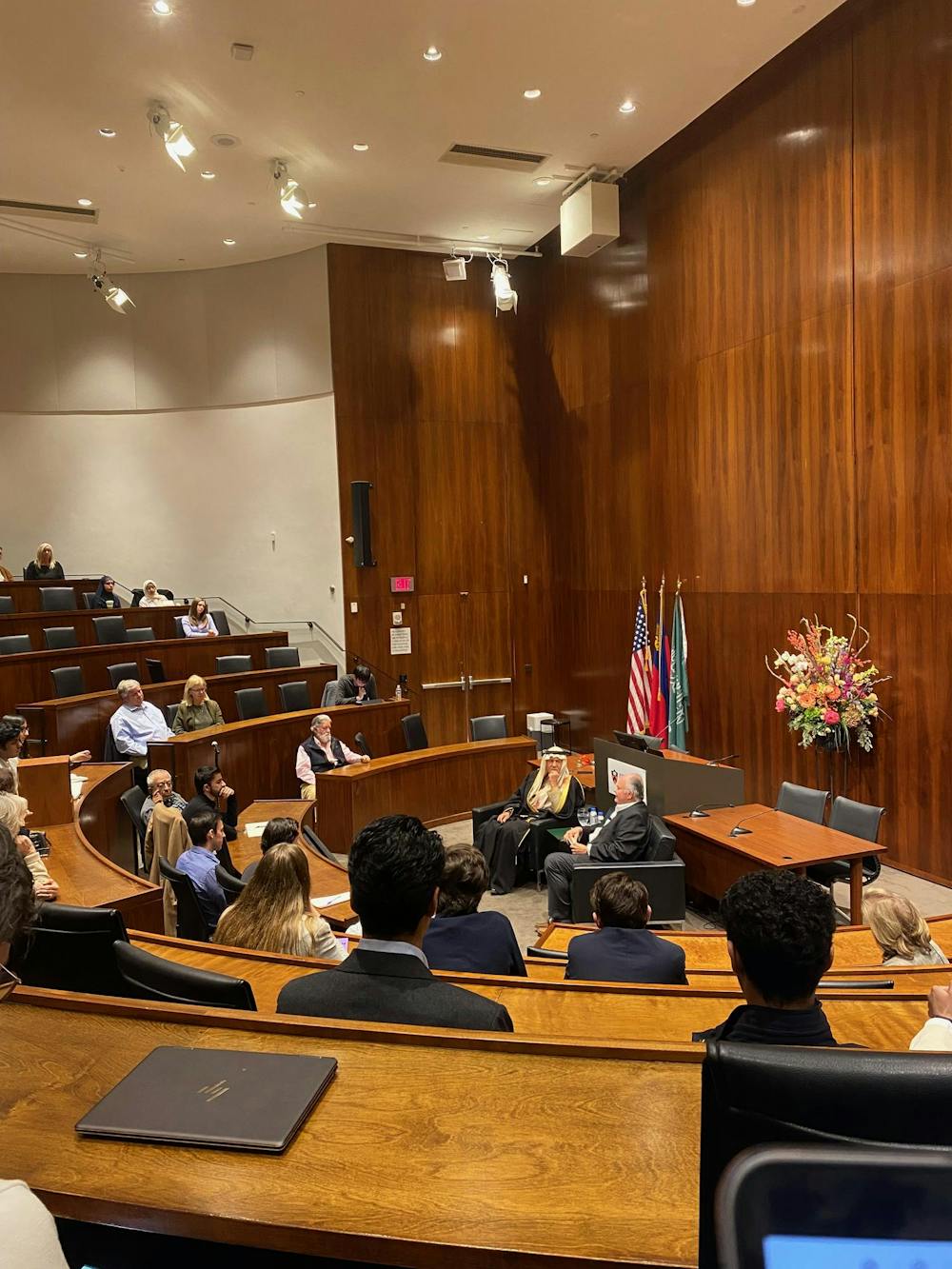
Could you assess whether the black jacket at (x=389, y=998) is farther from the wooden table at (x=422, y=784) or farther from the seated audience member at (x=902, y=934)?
the wooden table at (x=422, y=784)

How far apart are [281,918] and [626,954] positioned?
121 cm

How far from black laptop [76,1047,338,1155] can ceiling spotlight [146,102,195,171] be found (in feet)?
24.5

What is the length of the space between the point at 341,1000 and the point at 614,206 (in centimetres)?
941

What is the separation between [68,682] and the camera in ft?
28.5

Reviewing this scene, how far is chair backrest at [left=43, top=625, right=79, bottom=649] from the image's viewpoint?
391 inches

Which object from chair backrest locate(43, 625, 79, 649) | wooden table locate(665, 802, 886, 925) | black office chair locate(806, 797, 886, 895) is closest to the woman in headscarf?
wooden table locate(665, 802, 886, 925)

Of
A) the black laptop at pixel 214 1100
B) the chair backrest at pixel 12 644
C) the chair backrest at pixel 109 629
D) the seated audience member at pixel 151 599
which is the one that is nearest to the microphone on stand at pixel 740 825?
the black laptop at pixel 214 1100

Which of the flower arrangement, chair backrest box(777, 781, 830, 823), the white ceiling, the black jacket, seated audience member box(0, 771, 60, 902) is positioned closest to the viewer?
the black jacket

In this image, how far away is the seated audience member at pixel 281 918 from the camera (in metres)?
3.17

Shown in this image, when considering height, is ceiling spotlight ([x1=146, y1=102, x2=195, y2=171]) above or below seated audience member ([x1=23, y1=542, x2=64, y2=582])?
above

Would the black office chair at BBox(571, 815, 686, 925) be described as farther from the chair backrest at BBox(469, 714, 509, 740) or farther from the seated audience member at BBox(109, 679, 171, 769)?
the seated audience member at BBox(109, 679, 171, 769)

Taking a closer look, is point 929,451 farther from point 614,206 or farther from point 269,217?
point 269,217

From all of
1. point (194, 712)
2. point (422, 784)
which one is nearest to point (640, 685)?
point (422, 784)

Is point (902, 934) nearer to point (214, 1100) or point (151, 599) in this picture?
point (214, 1100)
